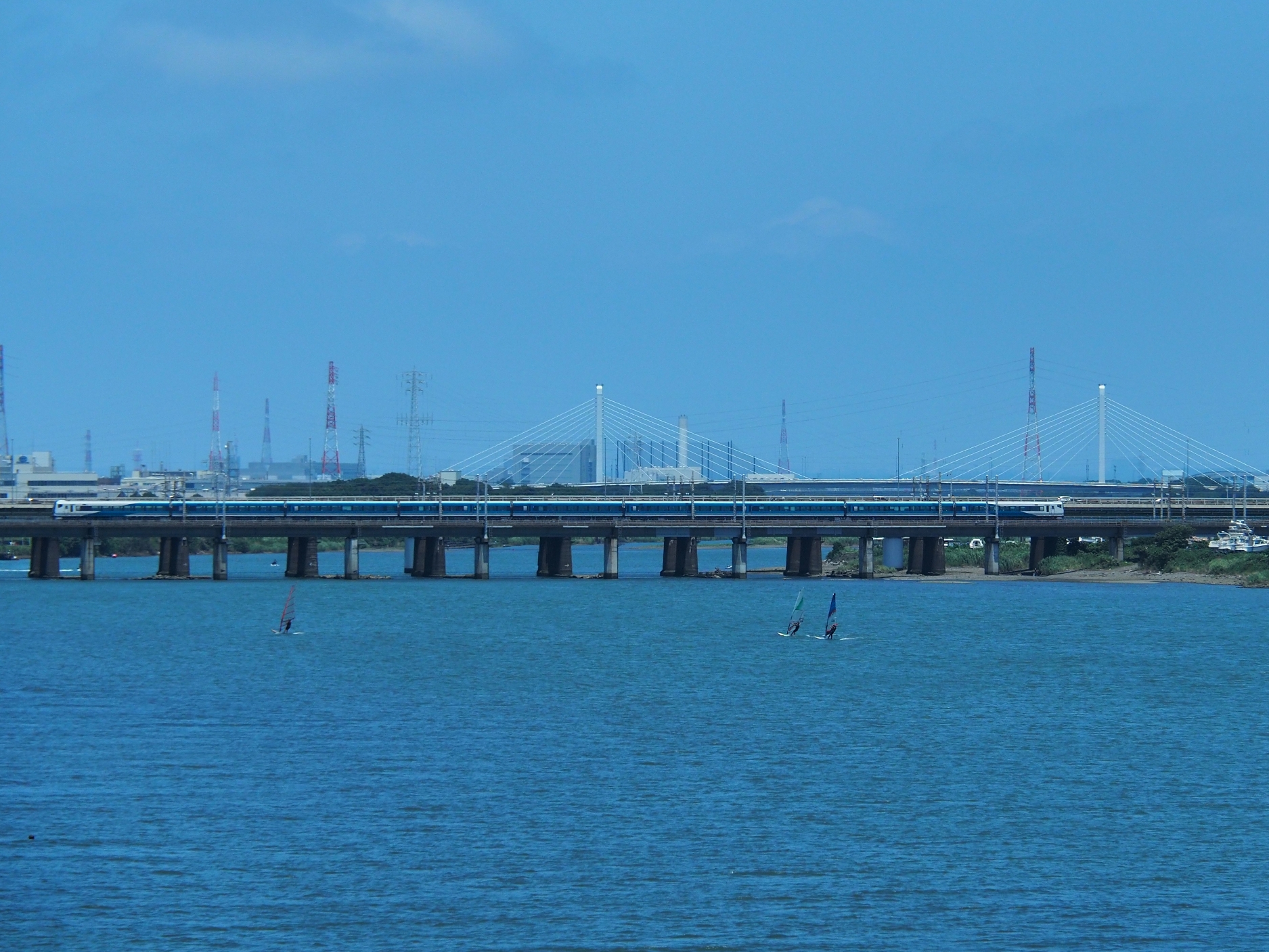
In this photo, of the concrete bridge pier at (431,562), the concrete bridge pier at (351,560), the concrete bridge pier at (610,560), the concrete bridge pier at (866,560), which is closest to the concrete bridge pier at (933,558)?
the concrete bridge pier at (866,560)

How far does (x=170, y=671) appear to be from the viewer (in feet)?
191

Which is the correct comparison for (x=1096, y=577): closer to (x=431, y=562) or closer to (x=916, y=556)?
(x=916, y=556)

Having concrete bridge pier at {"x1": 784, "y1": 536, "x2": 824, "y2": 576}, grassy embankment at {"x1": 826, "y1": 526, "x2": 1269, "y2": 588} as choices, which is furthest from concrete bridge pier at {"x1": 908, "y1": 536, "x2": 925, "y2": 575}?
concrete bridge pier at {"x1": 784, "y1": 536, "x2": 824, "y2": 576}

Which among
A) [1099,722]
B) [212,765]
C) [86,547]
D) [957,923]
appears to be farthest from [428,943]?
[86,547]

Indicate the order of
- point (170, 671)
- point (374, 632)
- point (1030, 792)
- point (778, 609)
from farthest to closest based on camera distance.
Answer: point (778, 609) → point (374, 632) → point (170, 671) → point (1030, 792)

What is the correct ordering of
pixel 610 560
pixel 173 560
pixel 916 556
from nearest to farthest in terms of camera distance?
pixel 173 560 < pixel 610 560 < pixel 916 556

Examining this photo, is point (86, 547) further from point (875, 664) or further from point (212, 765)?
point (212, 765)

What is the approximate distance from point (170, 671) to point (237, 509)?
71109mm

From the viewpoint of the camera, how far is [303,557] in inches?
4877

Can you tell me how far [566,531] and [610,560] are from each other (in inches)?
216

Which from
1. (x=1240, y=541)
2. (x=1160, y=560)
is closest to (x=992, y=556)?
(x=1160, y=560)

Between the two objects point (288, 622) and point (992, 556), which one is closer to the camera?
point (288, 622)

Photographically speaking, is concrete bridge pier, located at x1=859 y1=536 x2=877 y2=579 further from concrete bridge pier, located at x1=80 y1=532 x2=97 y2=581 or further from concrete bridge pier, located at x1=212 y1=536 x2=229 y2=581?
concrete bridge pier, located at x1=80 y1=532 x2=97 y2=581

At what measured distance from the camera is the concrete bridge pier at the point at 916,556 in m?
131
